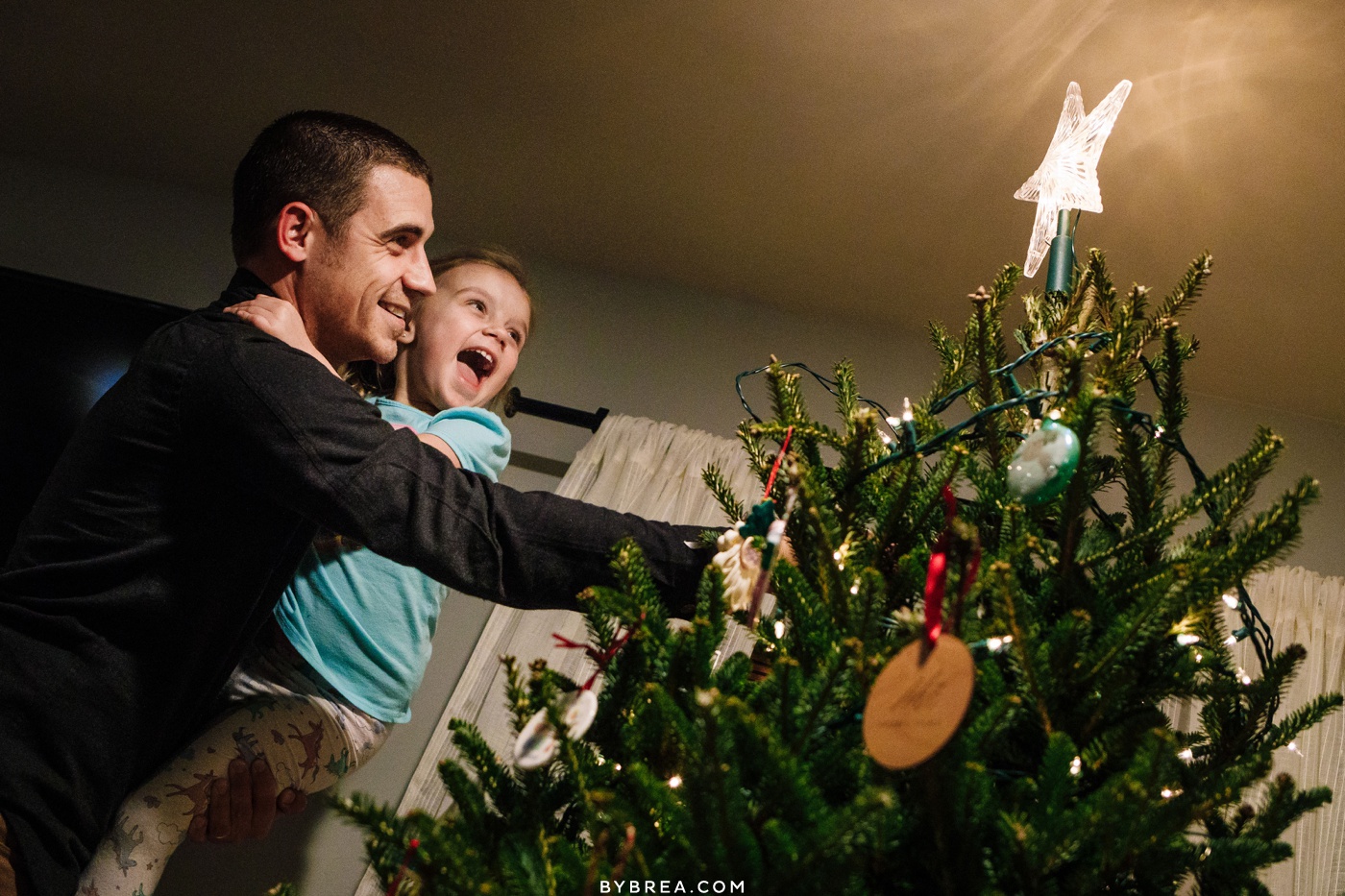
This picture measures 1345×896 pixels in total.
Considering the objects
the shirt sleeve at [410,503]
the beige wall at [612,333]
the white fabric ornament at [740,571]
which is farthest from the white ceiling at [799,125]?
the white fabric ornament at [740,571]

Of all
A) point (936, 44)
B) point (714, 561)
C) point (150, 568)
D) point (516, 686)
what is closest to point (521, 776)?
point (516, 686)

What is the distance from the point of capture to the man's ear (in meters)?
1.33

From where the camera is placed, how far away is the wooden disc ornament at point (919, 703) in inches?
20.8

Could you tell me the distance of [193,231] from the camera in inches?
114

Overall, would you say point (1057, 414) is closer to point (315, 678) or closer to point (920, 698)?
point (920, 698)

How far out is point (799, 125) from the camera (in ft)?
7.11

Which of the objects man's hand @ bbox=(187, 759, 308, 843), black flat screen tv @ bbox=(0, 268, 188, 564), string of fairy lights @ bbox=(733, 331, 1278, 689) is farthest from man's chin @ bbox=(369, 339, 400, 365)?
black flat screen tv @ bbox=(0, 268, 188, 564)

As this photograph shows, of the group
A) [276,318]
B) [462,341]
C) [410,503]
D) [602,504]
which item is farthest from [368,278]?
[602,504]

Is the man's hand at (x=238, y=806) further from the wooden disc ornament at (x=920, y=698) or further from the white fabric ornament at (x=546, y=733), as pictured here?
the wooden disc ornament at (x=920, y=698)

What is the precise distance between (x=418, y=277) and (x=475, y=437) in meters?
0.32

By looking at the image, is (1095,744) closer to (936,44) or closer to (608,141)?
(936,44)

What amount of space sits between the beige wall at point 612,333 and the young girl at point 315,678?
90 centimetres

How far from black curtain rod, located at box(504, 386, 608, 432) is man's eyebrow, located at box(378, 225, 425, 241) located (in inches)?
47.1

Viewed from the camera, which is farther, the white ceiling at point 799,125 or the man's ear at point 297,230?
the white ceiling at point 799,125
